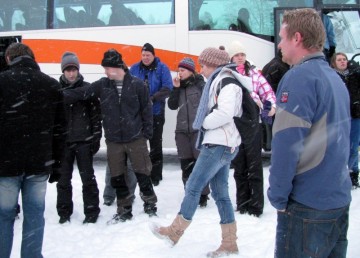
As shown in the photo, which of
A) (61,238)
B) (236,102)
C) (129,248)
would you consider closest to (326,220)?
(236,102)

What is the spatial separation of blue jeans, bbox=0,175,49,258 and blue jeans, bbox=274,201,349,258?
6.47ft

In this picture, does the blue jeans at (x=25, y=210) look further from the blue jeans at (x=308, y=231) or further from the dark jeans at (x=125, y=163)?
the blue jeans at (x=308, y=231)

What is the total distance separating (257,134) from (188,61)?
121 cm

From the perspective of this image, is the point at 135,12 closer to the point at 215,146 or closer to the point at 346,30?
the point at 346,30

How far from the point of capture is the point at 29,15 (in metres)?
7.94

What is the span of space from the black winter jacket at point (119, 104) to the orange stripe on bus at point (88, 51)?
8.37ft

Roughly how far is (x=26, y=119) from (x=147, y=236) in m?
1.96

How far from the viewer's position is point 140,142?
5.12 metres

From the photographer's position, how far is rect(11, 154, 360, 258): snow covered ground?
14.2 feet

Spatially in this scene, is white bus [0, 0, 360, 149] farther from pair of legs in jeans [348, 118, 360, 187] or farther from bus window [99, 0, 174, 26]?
pair of legs in jeans [348, 118, 360, 187]

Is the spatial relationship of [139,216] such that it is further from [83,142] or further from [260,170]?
[260,170]

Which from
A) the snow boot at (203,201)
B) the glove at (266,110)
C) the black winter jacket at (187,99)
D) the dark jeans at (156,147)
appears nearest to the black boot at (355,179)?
the glove at (266,110)

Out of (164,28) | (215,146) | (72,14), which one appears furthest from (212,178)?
(72,14)

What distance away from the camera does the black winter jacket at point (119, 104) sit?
4984 mm
